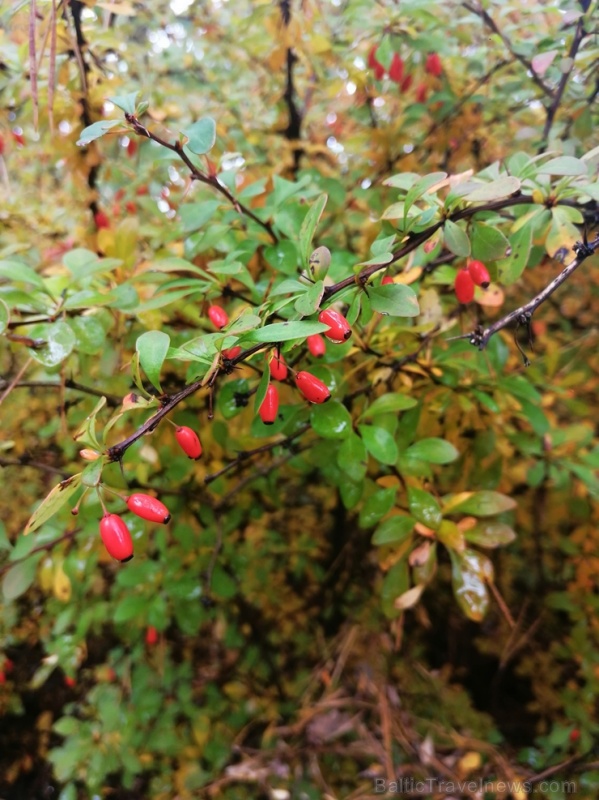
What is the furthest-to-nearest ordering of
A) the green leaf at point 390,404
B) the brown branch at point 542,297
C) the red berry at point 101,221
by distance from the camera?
the red berry at point 101,221, the green leaf at point 390,404, the brown branch at point 542,297

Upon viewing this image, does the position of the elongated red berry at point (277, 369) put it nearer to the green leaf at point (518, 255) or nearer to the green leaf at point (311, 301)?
the green leaf at point (311, 301)

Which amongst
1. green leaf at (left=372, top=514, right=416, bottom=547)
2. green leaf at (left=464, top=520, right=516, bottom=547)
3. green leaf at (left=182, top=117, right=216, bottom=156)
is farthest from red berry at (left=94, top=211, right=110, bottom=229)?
green leaf at (left=464, top=520, right=516, bottom=547)

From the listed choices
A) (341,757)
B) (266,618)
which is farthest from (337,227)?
(341,757)

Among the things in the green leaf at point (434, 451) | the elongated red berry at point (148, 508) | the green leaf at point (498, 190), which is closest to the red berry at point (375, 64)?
the green leaf at point (498, 190)

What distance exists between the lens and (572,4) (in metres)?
1.15

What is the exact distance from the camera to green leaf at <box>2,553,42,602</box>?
3.37 feet

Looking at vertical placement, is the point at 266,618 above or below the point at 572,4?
below

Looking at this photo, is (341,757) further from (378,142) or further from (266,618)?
(378,142)

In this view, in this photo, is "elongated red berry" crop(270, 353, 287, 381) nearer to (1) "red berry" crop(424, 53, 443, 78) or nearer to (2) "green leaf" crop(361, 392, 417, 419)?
(2) "green leaf" crop(361, 392, 417, 419)

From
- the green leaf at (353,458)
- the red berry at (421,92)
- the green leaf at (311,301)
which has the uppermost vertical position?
the red berry at (421,92)

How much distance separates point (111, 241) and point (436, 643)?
7.08ft

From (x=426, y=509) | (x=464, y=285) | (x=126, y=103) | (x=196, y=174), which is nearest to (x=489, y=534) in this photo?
(x=426, y=509)

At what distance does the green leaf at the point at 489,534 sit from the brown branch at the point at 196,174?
2.20ft

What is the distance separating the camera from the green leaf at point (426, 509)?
0.88m
